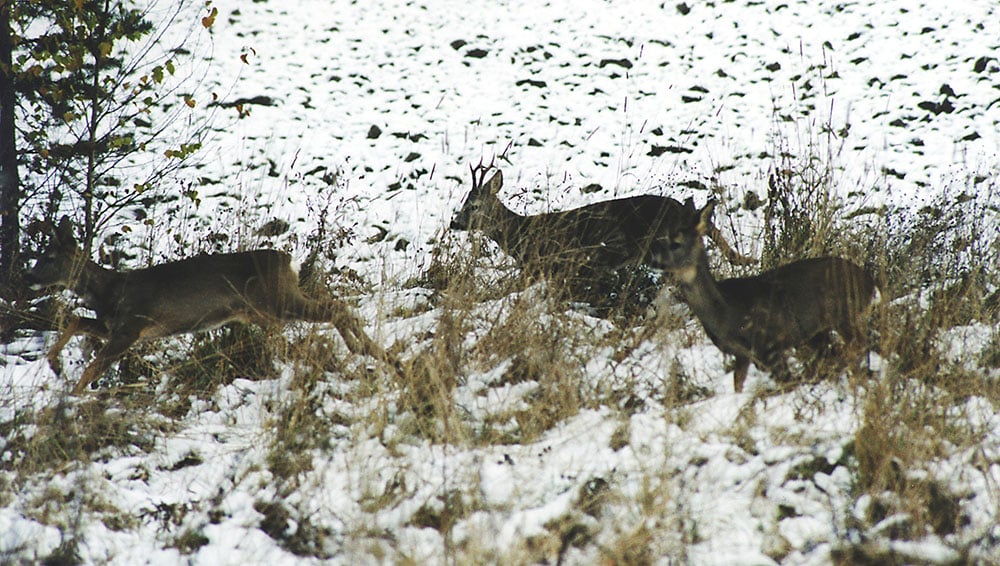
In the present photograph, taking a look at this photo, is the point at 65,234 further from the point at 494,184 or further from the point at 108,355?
the point at 494,184

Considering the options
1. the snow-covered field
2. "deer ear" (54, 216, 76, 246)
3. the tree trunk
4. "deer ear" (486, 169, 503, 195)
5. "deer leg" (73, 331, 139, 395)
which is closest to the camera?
the snow-covered field

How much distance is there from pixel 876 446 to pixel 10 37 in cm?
667

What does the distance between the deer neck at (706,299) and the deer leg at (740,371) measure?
0.17 m

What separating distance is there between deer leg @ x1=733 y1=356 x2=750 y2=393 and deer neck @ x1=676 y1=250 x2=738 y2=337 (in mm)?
170

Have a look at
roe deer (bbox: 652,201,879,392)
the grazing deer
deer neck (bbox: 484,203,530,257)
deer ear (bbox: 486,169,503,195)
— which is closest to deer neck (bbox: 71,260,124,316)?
the grazing deer

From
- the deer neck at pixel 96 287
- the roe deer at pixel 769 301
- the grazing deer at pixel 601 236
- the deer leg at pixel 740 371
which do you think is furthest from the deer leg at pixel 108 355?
the deer leg at pixel 740 371

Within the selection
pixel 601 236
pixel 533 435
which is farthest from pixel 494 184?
pixel 533 435

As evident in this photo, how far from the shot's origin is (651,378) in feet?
15.5

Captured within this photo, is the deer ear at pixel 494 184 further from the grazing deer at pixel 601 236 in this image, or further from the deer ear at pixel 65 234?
the deer ear at pixel 65 234

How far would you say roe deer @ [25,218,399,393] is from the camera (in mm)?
5152

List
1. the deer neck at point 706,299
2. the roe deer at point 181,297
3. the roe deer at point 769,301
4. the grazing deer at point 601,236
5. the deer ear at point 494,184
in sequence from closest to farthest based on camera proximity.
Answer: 1. the roe deer at point 769,301
2. the deer neck at point 706,299
3. the roe deer at point 181,297
4. the grazing deer at point 601,236
5. the deer ear at point 494,184

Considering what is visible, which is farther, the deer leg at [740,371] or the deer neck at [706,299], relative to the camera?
the deer neck at [706,299]

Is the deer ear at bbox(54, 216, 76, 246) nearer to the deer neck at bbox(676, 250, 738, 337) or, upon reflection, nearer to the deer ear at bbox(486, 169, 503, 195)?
the deer ear at bbox(486, 169, 503, 195)

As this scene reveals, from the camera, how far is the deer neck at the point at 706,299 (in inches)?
180
